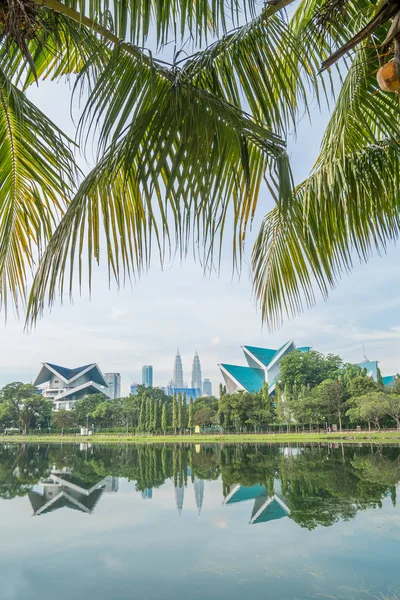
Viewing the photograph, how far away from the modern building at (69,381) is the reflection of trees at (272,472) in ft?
73.7

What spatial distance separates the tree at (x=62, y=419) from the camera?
102 ft

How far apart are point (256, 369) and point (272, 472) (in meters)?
28.5

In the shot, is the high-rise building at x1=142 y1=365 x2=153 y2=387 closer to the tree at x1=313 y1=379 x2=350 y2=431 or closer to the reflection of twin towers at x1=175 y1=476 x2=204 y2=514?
the tree at x1=313 y1=379 x2=350 y2=431

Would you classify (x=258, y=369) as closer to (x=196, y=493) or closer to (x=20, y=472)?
(x=20, y=472)

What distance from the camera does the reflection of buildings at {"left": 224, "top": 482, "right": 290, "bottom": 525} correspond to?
345 inches

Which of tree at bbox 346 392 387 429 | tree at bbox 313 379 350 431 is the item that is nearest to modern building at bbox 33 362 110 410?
tree at bbox 313 379 350 431

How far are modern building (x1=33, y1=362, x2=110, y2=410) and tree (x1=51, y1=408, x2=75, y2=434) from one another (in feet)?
38.0

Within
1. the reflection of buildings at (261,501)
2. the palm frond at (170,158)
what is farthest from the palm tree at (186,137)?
the reflection of buildings at (261,501)

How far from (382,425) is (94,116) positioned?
2534cm

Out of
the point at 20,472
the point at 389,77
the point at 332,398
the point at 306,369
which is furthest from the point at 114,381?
the point at 389,77

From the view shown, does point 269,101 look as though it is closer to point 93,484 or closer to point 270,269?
point 270,269

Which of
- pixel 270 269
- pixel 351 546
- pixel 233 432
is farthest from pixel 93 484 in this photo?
pixel 233 432

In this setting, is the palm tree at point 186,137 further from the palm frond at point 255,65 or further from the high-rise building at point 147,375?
the high-rise building at point 147,375

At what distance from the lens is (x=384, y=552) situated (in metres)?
6.21
